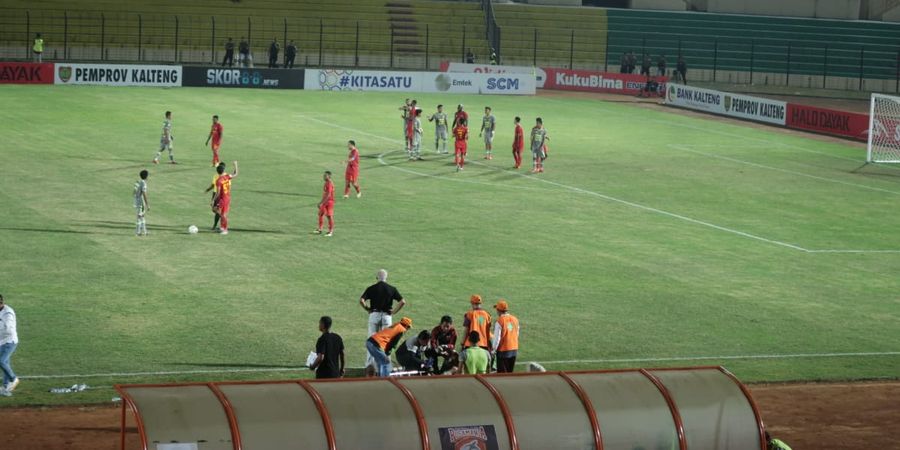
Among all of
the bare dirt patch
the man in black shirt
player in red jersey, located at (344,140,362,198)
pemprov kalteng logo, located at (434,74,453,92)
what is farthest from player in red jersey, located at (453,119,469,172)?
the man in black shirt

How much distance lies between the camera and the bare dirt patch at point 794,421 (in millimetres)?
19734

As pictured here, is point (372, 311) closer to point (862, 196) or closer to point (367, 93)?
point (862, 196)

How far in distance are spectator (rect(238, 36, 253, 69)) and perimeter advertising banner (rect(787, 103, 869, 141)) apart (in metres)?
30.9

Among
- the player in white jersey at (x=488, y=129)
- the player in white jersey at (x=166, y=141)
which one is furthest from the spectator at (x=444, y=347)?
the player in white jersey at (x=488, y=129)

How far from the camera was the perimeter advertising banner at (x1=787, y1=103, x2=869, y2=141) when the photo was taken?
64.6 meters

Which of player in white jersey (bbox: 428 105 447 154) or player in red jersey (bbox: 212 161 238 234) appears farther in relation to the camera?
player in white jersey (bbox: 428 105 447 154)

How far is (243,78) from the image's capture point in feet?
247

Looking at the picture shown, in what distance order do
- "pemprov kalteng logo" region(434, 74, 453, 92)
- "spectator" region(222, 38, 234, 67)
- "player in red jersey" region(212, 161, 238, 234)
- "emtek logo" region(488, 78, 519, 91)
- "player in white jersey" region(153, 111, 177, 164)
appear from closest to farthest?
"player in red jersey" region(212, 161, 238, 234) < "player in white jersey" region(153, 111, 177, 164) < "spectator" region(222, 38, 234, 67) < "pemprov kalteng logo" region(434, 74, 453, 92) < "emtek logo" region(488, 78, 519, 91)

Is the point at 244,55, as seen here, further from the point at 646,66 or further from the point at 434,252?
the point at 434,252

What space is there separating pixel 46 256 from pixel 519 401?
19924 mm

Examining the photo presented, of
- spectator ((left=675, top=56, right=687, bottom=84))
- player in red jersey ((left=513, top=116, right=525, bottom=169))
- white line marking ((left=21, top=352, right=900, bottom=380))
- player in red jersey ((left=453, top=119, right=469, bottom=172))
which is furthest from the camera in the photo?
spectator ((left=675, top=56, right=687, bottom=84))

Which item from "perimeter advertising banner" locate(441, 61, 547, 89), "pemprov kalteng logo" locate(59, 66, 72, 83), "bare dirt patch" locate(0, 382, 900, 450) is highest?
"perimeter advertising banner" locate(441, 61, 547, 89)

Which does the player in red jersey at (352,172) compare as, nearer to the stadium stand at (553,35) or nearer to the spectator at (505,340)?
the spectator at (505,340)

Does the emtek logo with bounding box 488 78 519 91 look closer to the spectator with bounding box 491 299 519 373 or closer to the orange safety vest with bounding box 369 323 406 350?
the spectator with bounding box 491 299 519 373
